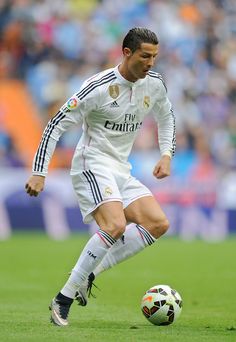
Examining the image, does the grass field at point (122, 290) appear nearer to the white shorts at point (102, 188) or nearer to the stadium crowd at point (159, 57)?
the white shorts at point (102, 188)

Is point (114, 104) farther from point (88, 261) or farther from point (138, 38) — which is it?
point (88, 261)

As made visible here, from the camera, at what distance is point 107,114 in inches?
299

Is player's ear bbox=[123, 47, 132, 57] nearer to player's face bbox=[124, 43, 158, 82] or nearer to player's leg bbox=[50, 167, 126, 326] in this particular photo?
player's face bbox=[124, 43, 158, 82]

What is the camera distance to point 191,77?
22594 millimetres

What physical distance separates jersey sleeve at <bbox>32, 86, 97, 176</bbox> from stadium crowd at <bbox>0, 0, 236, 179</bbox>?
1155cm

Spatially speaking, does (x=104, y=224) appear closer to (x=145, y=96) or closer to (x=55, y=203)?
(x=145, y=96)

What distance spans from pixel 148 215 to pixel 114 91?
1.07 m

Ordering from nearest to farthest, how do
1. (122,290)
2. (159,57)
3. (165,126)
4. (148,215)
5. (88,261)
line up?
(88,261)
(148,215)
(165,126)
(122,290)
(159,57)

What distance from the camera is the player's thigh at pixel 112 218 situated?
7176 millimetres

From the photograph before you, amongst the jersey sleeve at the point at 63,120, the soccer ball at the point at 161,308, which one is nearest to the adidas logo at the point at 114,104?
the jersey sleeve at the point at 63,120

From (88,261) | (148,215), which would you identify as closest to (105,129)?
(148,215)

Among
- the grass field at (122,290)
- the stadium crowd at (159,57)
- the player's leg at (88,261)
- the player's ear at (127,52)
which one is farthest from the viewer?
the stadium crowd at (159,57)

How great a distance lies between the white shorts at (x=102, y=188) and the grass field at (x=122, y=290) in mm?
978

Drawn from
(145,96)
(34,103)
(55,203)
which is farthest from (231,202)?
(145,96)
